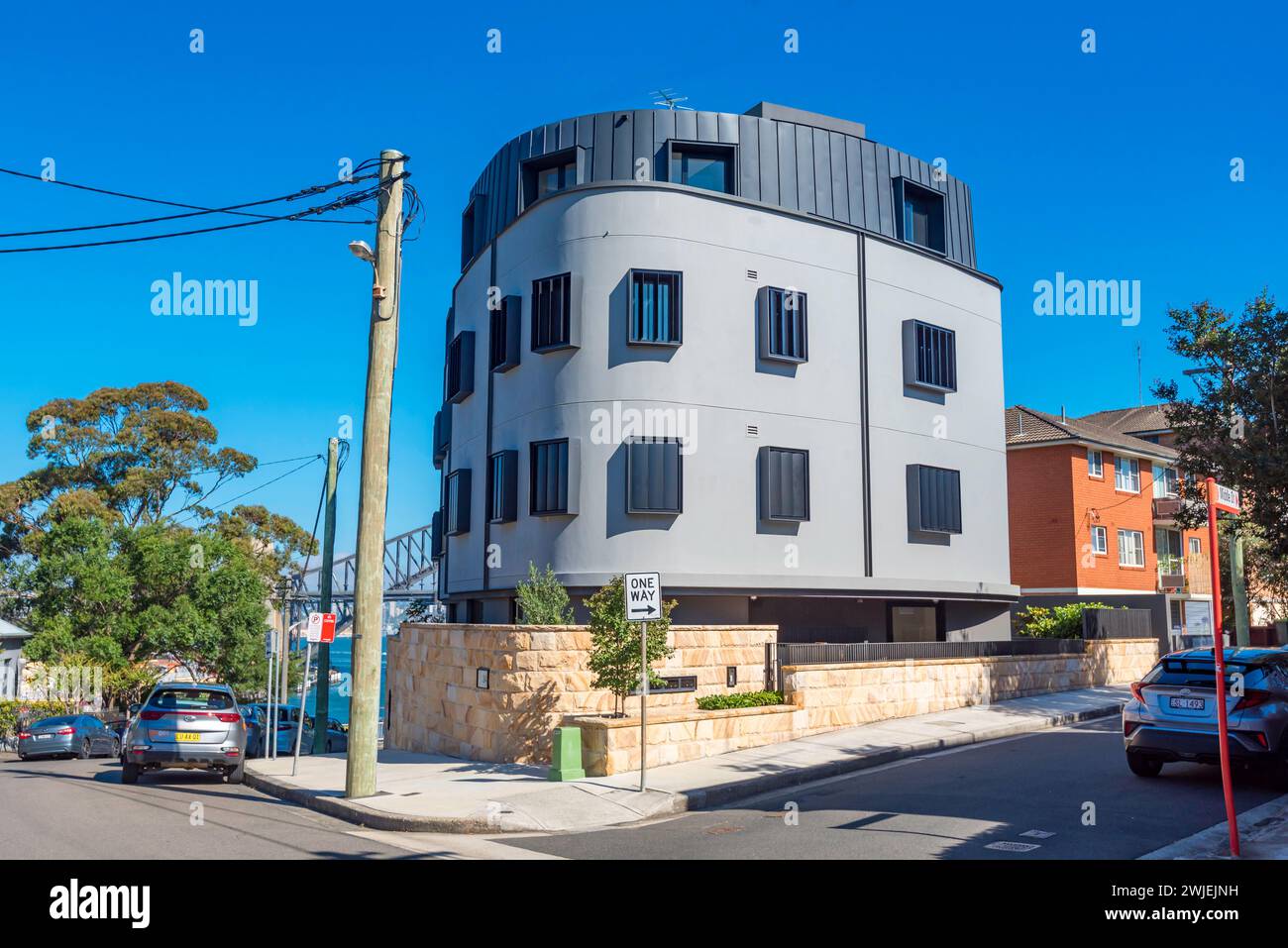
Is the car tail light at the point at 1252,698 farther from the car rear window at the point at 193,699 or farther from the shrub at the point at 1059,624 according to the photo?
the shrub at the point at 1059,624

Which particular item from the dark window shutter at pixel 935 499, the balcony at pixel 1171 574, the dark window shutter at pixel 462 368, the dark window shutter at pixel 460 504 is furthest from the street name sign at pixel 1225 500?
the balcony at pixel 1171 574

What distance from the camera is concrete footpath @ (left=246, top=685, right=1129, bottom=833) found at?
40.6 ft

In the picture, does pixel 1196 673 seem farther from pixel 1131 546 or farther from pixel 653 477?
pixel 1131 546

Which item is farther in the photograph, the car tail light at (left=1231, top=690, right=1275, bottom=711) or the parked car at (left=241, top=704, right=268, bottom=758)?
the parked car at (left=241, top=704, right=268, bottom=758)

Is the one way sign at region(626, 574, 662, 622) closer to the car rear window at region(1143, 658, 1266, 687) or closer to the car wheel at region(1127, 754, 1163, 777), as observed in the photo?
the car rear window at region(1143, 658, 1266, 687)

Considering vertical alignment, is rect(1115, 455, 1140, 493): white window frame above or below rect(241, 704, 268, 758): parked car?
above

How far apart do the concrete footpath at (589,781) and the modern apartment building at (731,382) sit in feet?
15.2

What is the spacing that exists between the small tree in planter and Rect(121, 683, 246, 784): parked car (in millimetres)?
6015

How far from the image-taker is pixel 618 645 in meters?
15.6

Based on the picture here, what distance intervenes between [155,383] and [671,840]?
146 ft

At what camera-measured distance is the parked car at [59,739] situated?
28.7m

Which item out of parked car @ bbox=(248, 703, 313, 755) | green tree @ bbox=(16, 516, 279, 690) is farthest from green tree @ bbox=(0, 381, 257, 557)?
parked car @ bbox=(248, 703, 313, 755)

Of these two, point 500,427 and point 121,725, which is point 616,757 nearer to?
point 500,427

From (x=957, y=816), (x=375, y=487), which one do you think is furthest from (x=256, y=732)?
(x=957, y=816)
